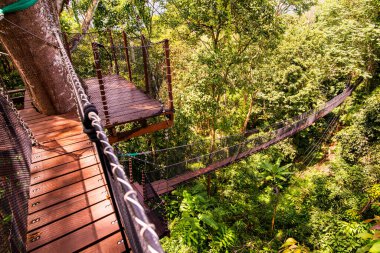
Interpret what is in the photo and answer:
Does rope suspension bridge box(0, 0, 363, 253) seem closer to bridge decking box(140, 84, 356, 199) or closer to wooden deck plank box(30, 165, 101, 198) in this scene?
wooden deck plank box(30, 165, 101, 198)

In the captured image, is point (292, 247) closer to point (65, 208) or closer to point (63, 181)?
point (65, 208)

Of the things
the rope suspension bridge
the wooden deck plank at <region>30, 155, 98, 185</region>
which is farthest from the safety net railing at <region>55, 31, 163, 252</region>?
the wooden deck plank at <region>30, 155, 98, 185</region>

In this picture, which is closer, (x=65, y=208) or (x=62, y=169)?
(x=65, y=208)

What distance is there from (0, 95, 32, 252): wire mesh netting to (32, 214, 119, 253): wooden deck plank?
162 mm

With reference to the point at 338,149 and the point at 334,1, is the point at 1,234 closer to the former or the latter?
the point at 338,149

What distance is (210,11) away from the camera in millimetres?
5012

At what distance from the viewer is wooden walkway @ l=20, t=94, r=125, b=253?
124 cm

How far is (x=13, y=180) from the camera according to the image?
1417 mm

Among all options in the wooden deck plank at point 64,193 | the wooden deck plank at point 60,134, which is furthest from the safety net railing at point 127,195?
the wooden deck plank at point 60,134

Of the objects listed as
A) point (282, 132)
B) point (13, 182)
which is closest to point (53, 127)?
point (13, 182)

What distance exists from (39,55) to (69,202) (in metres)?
1.76

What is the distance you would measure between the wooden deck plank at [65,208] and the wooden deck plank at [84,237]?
0.17m

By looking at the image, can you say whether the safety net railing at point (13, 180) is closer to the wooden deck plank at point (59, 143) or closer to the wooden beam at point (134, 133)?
the wooden deck plank at point (59, 143)

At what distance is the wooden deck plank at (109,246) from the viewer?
1.20m
